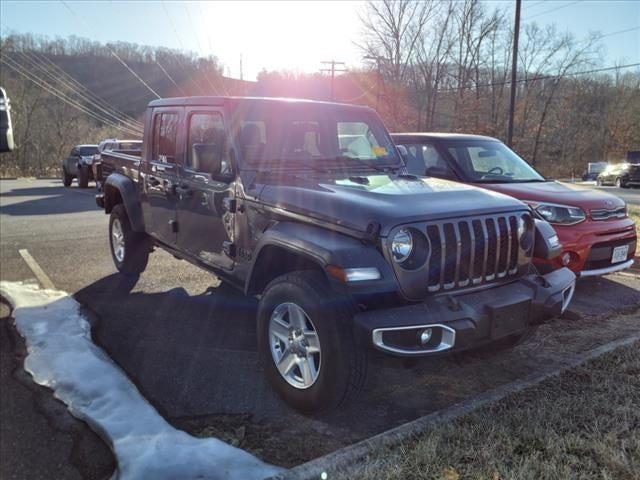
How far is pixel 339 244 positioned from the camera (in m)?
2.86

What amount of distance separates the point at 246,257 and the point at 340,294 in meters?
1.16

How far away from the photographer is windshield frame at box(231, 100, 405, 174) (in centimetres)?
389

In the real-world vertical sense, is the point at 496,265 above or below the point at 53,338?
above

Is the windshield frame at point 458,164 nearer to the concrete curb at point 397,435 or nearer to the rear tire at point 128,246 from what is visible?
the concrete curb at point 397,435

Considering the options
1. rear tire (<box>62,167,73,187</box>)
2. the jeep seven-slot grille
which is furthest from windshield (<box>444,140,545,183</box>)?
rear tire (<box>62,167,73,187</box>)

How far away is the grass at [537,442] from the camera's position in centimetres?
236

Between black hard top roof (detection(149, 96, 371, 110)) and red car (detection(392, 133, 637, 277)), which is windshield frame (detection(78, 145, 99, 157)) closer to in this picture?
red car (detection(392, 133, 637, 277))

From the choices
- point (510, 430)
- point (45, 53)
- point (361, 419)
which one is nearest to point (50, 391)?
point (361, 419)

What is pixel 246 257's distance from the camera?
12.3 feet

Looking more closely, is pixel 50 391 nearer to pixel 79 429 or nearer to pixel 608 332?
pixel 79 429

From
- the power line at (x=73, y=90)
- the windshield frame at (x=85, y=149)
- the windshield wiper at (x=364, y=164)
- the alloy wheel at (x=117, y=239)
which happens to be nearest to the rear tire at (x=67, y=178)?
the windshield frame at (x=85, y=149)

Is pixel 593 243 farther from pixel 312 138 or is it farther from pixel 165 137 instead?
pixel 165 137

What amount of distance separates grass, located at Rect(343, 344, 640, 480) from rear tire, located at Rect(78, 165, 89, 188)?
64.2 feet

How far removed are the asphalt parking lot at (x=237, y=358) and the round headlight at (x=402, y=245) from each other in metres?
0.64
